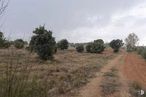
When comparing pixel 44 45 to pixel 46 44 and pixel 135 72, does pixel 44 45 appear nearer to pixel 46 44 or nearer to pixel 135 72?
pixel 46 44

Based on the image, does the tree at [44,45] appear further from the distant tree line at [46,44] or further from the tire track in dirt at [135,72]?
the tire track in dirt at [135,72]

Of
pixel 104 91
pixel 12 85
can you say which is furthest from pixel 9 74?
pixel 104 91

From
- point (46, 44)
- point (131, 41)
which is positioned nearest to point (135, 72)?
point (46, 44)

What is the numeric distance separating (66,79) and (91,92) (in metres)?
4.67

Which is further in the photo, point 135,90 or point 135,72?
point 135,72

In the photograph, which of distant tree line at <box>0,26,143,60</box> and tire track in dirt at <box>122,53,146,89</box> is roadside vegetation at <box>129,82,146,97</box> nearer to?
tire track in dirt at <box>122,53,146,89</box>

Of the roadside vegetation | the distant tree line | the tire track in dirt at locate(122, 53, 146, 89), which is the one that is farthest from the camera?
the tire track in dirt at locate(122, 53, 146, 89)

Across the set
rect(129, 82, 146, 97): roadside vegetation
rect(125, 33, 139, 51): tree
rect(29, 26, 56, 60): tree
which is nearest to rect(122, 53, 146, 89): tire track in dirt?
rect(129, 82, 146, 97): roadside vegetation

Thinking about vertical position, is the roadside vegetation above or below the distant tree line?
below

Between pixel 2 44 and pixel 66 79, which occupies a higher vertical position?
pixel 2 44

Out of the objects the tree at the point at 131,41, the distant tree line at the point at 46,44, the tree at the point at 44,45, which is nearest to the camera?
the distant tree line at the point at 46,44

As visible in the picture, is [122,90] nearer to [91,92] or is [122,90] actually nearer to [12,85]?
[91,92]

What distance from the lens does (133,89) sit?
1908 centimetres

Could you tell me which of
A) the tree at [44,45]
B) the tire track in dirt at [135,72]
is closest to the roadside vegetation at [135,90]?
the tire track in dirt at [135,72]
